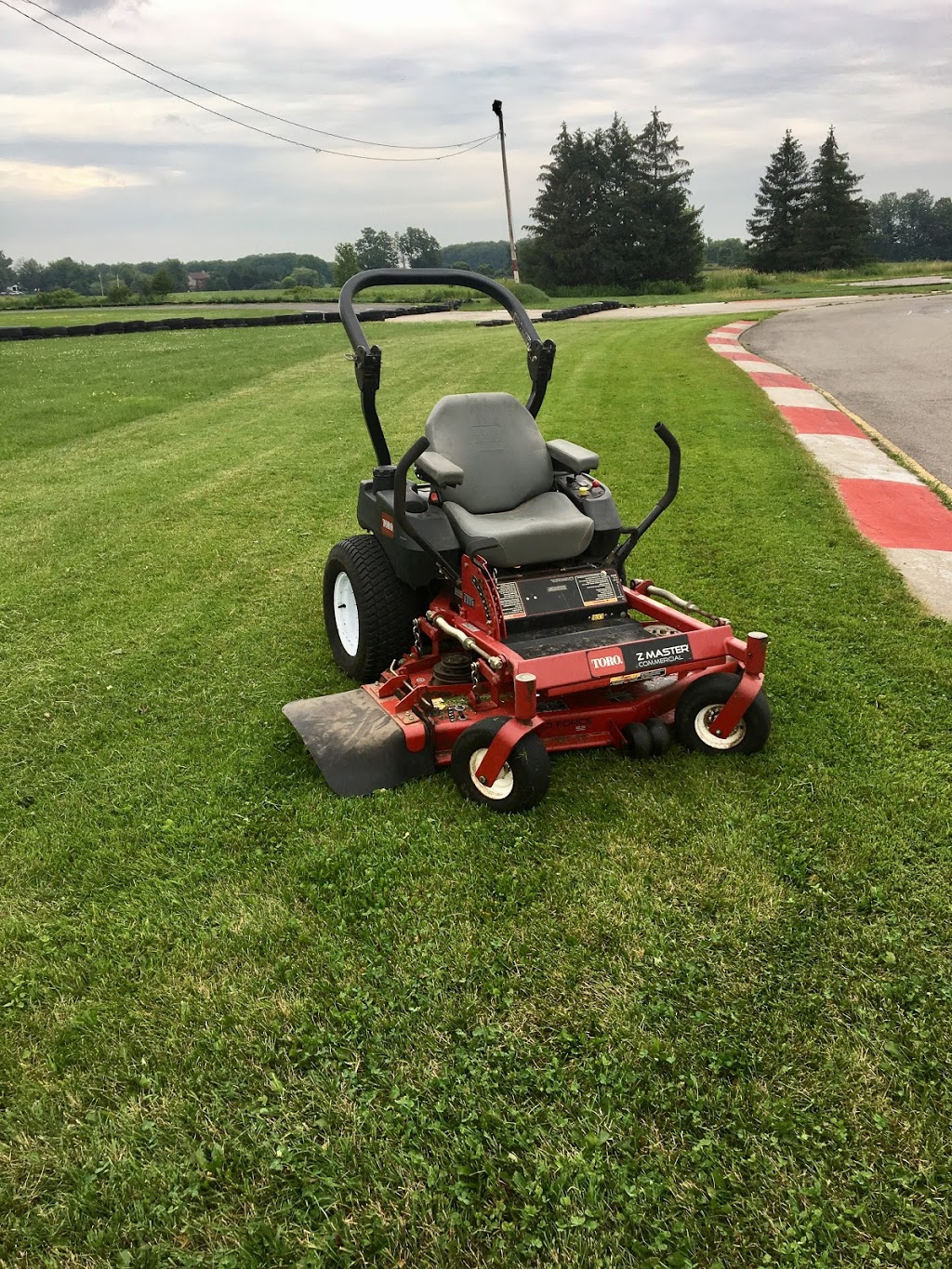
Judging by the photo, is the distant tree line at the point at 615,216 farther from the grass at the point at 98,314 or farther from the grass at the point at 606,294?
the grass at the point at 98,314

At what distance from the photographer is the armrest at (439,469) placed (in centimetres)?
395

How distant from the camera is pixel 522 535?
3943 mm

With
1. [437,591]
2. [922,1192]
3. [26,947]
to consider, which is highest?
[437,591]

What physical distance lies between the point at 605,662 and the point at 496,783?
64 centimetres

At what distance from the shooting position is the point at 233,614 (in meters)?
5.56

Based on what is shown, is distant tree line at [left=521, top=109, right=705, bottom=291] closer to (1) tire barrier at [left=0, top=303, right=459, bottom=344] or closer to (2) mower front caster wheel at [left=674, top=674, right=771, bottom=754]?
(1) tire barrier at [left=0, top=303, right=459, bottom=344]

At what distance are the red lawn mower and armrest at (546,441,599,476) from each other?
0.04ft

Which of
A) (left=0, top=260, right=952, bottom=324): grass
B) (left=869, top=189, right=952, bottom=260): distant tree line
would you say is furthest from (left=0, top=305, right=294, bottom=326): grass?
(left=869, top=189, right=952, bottom=260): distant tree line

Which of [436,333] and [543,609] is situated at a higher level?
[436,333]

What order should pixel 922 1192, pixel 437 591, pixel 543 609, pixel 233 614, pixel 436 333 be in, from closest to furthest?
pixel 922 1192 → pixel 543 609 → pixel 437 591 → pixel 233 614 → pixel 436 333

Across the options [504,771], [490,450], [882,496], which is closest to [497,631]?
[504,771]

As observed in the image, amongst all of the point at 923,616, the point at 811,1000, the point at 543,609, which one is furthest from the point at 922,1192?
the point at 923,616

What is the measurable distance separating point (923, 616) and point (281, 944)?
4.03 m

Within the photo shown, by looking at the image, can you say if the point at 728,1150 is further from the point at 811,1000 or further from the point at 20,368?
the point at 20,368
